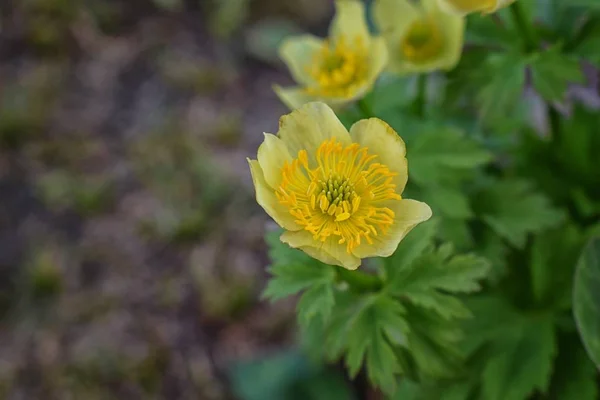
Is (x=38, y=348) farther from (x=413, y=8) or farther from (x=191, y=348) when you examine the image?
(x=413, y=8)

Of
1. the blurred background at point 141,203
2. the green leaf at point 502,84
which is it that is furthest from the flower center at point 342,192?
the blurred background at point 141,203

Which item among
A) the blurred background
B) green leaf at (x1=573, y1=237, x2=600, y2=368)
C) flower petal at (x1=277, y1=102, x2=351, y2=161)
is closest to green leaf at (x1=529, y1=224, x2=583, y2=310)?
green leaf at (x1=573, y1=237, x2=600, y2=368)

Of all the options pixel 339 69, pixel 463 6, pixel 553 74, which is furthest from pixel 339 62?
pixel 553 74

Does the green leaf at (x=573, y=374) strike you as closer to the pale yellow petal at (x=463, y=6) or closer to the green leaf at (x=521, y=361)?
the green leaf at (x=521, y=361)

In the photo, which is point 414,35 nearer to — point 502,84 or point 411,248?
point 502,84

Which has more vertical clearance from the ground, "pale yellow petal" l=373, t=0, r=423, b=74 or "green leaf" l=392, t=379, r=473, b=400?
"pale yellow petal" l=373, t=0, r=423, b=74

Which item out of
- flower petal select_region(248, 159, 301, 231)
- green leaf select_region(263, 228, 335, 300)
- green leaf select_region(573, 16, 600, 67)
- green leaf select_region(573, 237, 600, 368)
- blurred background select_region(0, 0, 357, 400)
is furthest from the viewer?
blurred background select_region(0, 0, 357, 400)

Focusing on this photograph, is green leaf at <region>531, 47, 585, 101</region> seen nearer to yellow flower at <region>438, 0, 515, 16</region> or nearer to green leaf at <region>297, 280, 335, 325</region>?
yellow flower at <region>438, 0, 515, 16</region>
